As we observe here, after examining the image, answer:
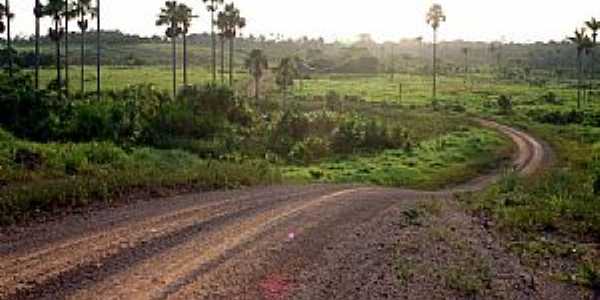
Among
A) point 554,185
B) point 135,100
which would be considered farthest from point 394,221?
point 135,100

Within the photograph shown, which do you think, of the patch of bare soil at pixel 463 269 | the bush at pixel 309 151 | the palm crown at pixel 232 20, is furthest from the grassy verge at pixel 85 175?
the palm crown at pixel 232 20

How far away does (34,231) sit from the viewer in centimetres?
1641

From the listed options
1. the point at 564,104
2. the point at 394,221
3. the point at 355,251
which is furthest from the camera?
the point at 564,104

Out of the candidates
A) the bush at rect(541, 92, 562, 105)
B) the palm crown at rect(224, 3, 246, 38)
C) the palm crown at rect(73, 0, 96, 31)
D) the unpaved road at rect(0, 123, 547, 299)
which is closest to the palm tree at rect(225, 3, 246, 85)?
the palm crown at rect(224, 3, 246, 38)

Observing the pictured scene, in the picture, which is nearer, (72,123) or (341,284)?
(341,284)

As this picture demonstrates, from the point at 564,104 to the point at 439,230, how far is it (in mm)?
104860

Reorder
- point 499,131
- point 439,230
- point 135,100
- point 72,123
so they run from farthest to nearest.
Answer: point 499,131
point 135,100
point 72,123
point 439,230

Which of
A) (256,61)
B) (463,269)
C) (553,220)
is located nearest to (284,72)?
(256,61)

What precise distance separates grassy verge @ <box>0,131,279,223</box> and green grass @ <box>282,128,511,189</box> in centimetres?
798

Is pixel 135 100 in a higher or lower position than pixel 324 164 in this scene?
higher

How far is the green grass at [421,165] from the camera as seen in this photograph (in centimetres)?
4559

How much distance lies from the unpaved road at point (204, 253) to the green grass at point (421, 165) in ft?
65.4

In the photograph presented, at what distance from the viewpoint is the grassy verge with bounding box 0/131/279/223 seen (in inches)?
778

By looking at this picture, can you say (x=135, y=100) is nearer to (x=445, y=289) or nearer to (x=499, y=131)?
(x=499, y=131)
